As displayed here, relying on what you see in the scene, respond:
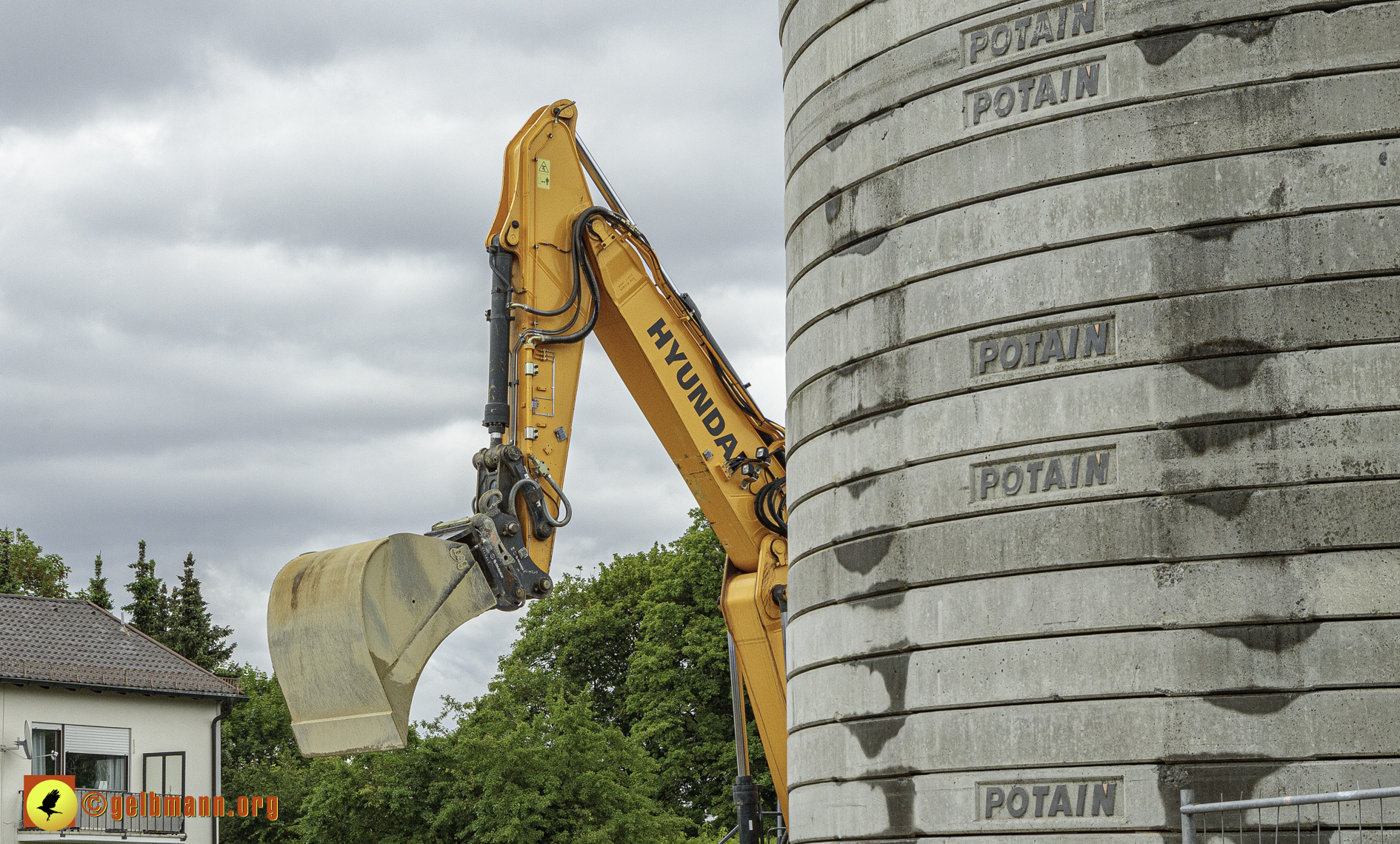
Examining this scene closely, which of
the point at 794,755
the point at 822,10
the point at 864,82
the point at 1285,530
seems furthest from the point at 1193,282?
the point at 794,755

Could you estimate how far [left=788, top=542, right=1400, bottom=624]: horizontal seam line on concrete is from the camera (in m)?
9.39

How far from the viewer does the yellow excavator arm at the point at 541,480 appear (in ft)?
44.1

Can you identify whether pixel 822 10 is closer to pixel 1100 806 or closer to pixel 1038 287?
pixel 1038 287

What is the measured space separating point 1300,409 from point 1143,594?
1491 mm

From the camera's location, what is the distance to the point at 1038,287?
34.3 feet

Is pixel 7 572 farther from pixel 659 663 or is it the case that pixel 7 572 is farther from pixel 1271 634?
pixel 1271 634

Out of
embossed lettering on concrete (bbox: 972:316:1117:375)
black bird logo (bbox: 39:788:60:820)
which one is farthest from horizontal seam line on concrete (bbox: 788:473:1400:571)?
black bird logo (bbox: 39:788:60:820)

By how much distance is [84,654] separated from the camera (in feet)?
117

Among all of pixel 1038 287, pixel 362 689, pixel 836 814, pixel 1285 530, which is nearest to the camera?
pixel 1285 530

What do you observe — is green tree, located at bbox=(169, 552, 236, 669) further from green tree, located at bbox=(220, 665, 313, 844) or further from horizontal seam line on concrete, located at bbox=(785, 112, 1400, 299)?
horizontal seam line on concrete, located at bbox=(785, 112, 1400, 299)

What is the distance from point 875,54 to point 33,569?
55.3 metres

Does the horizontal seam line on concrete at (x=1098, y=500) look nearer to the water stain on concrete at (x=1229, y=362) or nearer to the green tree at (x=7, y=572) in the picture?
the water stain on concrete at (x=1229, y=362)

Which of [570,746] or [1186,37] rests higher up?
[1186,37]

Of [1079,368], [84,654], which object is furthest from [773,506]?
[84,654]
